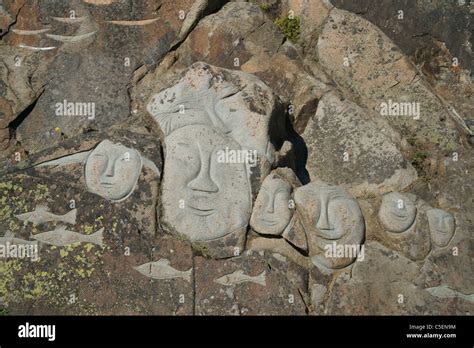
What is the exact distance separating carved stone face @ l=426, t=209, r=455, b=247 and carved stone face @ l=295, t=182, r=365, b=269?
0.62 m

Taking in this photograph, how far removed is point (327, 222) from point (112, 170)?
5.82 feet

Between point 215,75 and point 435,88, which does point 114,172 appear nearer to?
A: point 215,75

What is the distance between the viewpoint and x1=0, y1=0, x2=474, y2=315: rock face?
5.52m

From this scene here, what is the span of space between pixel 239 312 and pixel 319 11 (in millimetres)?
4037

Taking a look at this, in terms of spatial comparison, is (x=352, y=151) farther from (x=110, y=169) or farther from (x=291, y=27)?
(x=110, y=169)

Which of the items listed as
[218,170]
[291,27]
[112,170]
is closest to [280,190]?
[218,170]

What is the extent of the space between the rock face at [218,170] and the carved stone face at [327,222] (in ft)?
0.04

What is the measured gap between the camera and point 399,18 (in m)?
8.17

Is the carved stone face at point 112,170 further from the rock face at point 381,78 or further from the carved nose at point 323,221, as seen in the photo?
the rock face at point 381,78

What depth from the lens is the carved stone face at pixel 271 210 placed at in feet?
19.0

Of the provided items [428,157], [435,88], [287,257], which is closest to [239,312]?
[287,257]

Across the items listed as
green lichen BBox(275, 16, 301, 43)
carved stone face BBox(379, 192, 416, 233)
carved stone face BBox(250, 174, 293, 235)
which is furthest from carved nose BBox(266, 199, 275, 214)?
green lichen BBox(275, 16, 301, 43)

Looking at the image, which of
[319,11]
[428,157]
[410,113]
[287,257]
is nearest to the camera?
[287,257]

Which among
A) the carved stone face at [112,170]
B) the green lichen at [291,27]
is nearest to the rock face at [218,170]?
the carved stone face at [112,170]
